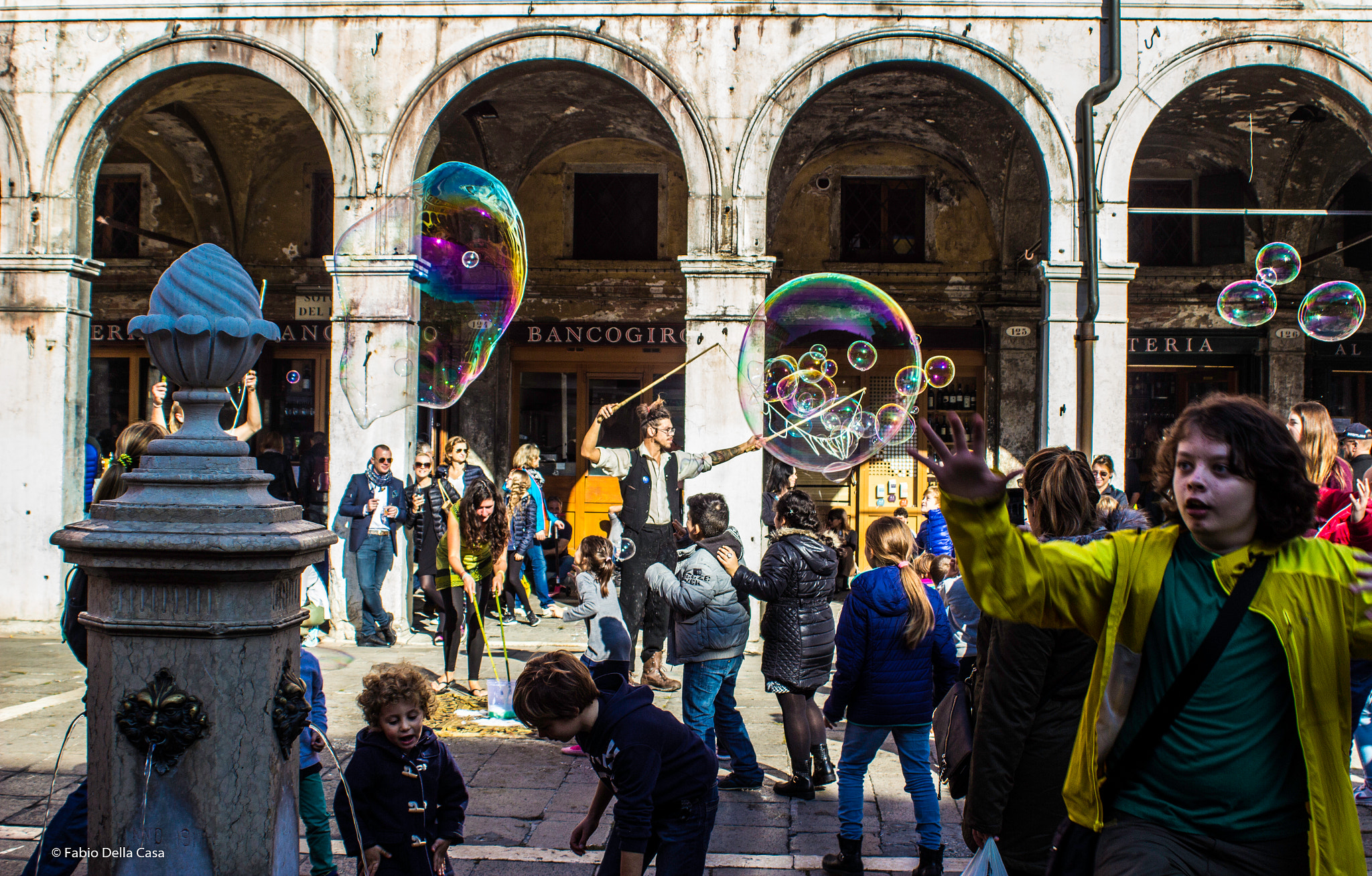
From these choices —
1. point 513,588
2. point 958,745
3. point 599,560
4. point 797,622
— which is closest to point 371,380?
point 513,588

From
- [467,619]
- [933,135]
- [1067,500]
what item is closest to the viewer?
[1067,500]

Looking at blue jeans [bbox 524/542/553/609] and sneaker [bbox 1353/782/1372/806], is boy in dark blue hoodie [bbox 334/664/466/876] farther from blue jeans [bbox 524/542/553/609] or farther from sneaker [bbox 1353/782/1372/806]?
blue jeans [bbox 524/542/553/609]

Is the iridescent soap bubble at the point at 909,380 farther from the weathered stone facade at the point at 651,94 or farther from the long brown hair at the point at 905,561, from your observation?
the long brown hair at the point at 905,561

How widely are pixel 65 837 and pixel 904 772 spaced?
10.5 ft

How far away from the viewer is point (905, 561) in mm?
4742

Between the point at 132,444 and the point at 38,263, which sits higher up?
the point at 38,263

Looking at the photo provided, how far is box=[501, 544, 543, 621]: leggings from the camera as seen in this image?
10.1m

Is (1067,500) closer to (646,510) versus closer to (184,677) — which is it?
Result: (184,677)

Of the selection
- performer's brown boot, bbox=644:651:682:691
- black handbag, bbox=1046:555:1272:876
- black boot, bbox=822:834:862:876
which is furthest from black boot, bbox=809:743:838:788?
black handbag, bbox=1046:555:1272:876

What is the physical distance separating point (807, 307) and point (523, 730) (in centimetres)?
363

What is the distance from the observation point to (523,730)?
6.61 m

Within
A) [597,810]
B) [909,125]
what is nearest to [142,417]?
[909,125]

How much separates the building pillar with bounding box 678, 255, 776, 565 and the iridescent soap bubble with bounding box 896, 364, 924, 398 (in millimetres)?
1855

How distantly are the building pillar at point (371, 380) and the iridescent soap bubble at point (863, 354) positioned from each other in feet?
14.0
